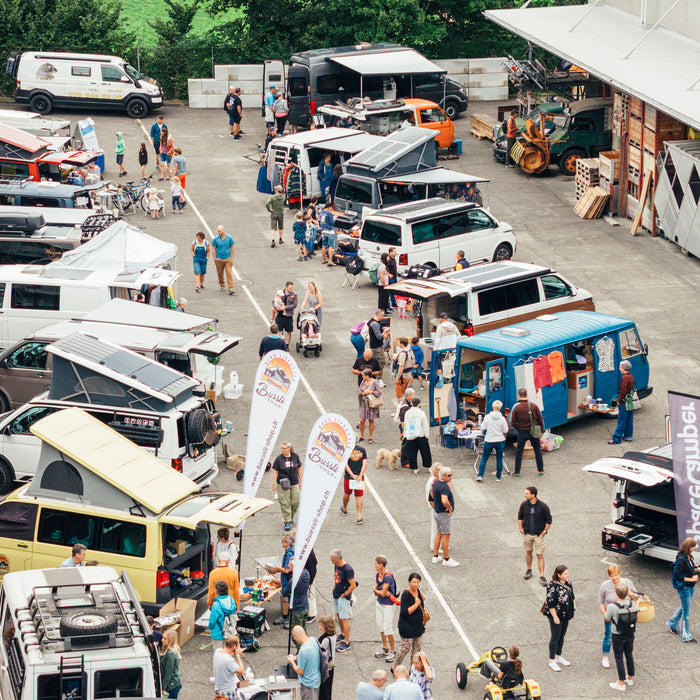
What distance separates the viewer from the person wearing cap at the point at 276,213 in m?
33.9

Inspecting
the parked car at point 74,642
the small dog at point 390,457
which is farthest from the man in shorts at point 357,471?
the parked car at point 74,642

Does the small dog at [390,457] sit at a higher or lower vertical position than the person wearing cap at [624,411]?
lower

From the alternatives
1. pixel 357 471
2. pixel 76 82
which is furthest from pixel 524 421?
pixel 76 82

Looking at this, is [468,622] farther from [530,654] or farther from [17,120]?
[17,120]

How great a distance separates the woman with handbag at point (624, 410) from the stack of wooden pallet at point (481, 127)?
22.4 meters

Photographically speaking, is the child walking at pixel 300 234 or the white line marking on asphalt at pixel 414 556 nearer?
the white line marking on asphalt at pixel 414 556

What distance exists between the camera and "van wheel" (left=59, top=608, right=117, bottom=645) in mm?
13555

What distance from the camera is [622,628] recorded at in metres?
16.3

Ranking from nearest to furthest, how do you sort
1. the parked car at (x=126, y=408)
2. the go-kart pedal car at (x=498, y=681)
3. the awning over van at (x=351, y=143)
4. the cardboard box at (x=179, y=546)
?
the go-kart pedal car at (x=498, y=681), the cardboard box at (x=179, y=546), the parked car at (x=126, y=408), the awning over van at (x=351, y=143)

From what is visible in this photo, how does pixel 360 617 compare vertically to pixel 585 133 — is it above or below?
below

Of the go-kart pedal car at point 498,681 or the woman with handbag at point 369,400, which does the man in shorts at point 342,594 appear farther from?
the woman with handbag at point 369,400

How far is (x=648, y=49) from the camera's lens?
1388 inches

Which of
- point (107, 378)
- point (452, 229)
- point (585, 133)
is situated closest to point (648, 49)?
point (585, 133)

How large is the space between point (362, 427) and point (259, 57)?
2977cm
